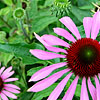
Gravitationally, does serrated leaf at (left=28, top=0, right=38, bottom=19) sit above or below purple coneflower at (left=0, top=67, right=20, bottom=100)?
above

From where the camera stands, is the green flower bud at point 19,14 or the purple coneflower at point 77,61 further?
the green flower bud at point 19,14

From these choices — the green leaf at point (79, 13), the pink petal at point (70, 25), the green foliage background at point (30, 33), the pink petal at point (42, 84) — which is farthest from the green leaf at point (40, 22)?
the pink petal at point (42, 84)

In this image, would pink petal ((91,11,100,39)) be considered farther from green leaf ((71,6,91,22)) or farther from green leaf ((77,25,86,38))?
green leaf ((71,6,91,22))

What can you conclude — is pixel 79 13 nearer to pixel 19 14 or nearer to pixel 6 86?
pixel 19 14

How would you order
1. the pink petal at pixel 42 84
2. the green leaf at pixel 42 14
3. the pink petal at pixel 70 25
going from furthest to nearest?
the green leaf at pixel 42 14 → the pink petal at pixel 70 25 → the pink petal at pixel 42 84

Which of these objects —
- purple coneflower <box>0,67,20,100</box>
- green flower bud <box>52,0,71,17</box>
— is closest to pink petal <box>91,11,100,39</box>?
green flower bud <box>52,0,71,17</box>

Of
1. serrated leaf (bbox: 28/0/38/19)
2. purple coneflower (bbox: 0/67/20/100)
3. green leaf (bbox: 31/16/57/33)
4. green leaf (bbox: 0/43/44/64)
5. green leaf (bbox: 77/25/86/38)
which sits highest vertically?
serrated leaf (bbox: 28/0/38/19)

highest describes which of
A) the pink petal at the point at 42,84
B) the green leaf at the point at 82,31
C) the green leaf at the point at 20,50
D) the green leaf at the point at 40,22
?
the green leaf at the point at 40,22

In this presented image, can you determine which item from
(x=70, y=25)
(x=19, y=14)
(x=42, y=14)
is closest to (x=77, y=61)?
(x=70, y=25)

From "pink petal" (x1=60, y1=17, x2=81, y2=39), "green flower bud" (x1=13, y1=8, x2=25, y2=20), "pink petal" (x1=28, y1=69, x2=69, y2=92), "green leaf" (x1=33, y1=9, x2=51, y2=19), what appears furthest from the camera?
"green leaf" (x1=33, y1=9, x2=51, y2=19)

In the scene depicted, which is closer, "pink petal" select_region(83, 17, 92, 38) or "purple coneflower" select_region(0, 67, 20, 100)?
"pink petal" select_region(83, 17, 92, 38)

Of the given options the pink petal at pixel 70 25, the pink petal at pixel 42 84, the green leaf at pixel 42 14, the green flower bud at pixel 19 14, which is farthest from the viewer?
the green leaf at pixel 42 14

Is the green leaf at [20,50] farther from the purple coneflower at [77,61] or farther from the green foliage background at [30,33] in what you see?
the purple coneflower at [77,61]
